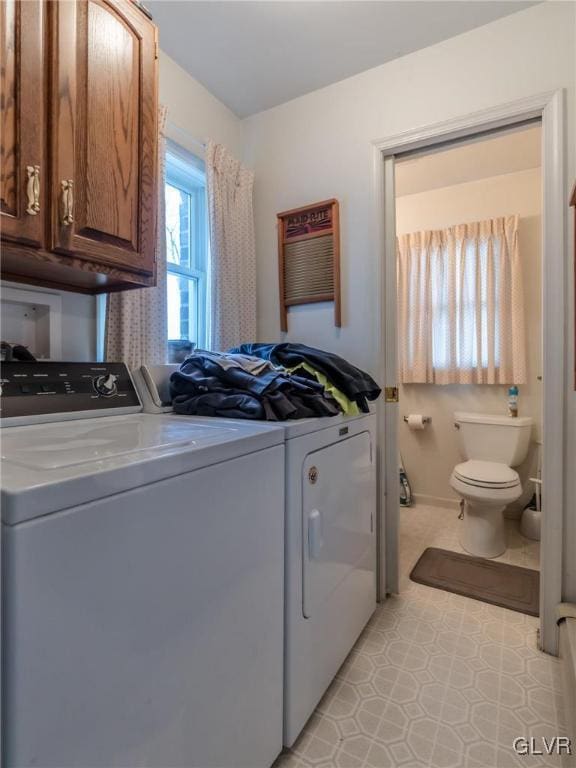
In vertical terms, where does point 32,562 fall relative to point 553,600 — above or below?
above

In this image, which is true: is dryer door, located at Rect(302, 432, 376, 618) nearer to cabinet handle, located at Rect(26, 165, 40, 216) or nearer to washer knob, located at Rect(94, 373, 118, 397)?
washer knob, located at Rect(94, 373, 118, 397)


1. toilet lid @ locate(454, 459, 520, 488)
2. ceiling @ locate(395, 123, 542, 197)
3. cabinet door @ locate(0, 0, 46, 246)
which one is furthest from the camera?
ceiling @ locate(395, 123, 542, 197)

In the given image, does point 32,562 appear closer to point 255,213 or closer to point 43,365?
point 43,365

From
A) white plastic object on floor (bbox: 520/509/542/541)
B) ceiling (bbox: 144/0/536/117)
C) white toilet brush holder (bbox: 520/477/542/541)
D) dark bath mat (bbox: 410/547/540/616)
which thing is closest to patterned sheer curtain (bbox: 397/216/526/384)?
white toilet brush holder (bbox: 520/477/542/541)

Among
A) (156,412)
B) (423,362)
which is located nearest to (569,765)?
(156,412)

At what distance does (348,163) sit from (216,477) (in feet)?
6.04

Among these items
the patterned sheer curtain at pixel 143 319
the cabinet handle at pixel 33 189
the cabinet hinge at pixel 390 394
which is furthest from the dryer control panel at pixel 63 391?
the cabinet hinge at pixel 390 394

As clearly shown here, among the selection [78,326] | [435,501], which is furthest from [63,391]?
[435,501]

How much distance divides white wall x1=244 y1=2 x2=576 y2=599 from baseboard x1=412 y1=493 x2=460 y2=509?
1.59 m

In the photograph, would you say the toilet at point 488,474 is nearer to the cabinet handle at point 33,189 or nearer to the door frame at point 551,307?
the door frame at point 551,307

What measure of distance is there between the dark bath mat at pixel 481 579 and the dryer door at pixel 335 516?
2.20 feet

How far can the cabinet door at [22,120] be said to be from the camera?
91 centimetres

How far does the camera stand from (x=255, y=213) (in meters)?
2.29

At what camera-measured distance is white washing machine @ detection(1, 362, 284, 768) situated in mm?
514
